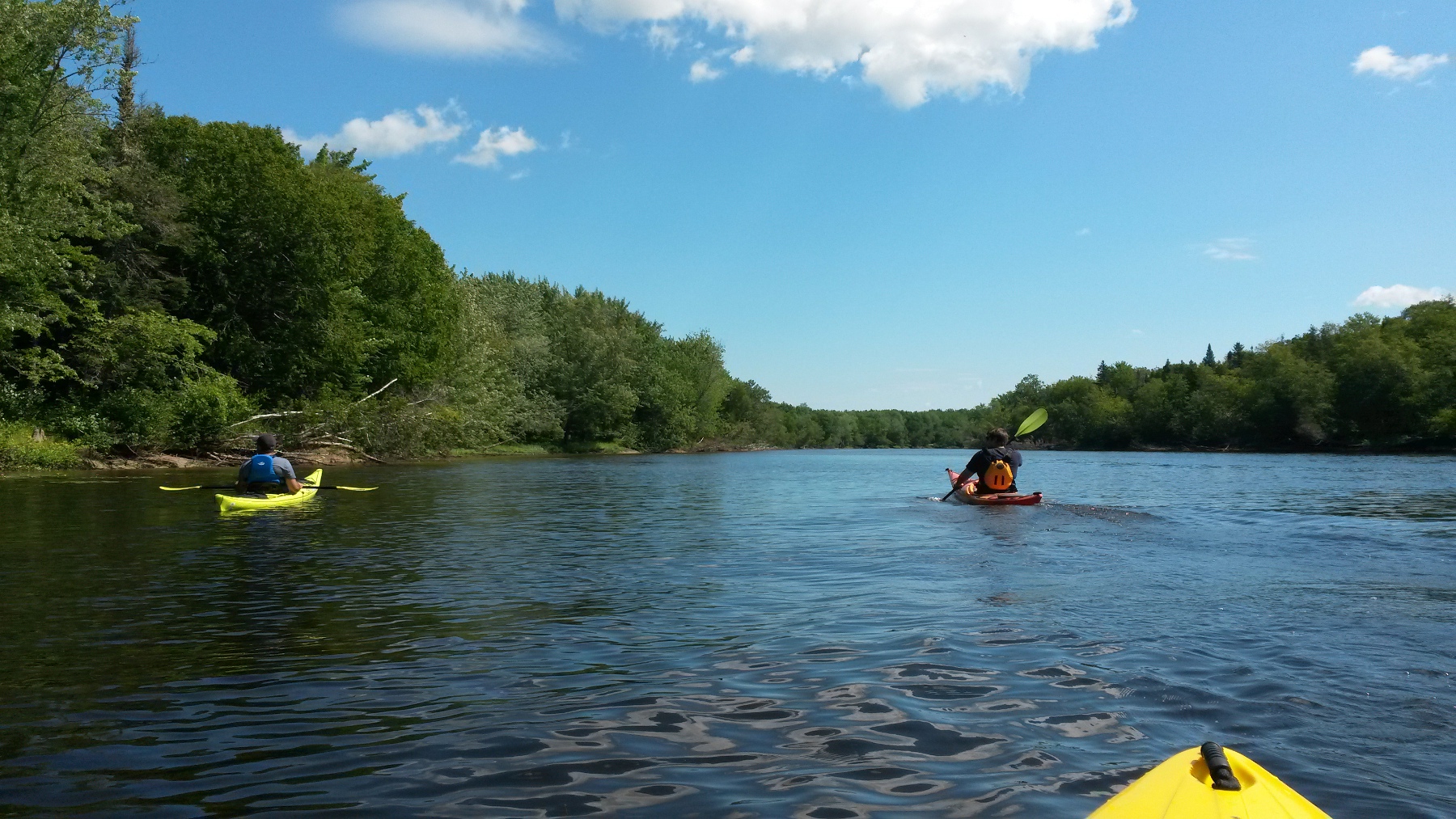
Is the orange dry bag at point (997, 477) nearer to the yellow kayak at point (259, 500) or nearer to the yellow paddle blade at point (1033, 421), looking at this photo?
the yellow paddle blade at point (1033, 421)

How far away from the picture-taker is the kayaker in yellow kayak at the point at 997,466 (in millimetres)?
19734

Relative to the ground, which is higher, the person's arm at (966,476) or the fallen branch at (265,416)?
the fallen branch at (265,416)

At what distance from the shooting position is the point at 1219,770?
10.1ft

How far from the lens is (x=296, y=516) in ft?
55.1

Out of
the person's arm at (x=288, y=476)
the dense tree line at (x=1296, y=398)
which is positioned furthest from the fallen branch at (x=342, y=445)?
the dense tree line at (x=1296, y=398)

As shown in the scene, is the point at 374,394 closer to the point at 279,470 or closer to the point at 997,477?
the point at 279,470

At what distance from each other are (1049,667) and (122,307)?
35144 millimetres

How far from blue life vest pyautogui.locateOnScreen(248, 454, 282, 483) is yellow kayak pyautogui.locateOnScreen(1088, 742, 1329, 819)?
16950 millimetres

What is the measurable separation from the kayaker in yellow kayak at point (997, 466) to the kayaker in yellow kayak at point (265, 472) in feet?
45.0

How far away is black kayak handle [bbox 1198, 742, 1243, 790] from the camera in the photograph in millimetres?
3053

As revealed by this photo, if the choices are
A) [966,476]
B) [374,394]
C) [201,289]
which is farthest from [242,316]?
[966,476]

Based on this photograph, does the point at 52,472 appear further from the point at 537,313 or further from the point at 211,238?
the point at 537,313

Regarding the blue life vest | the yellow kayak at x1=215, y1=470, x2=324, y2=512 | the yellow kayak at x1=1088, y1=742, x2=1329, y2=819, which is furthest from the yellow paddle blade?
the yellow kayak at x1=1088, y1=742, x2=1329, y2=819

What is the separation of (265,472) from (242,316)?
25.8m
